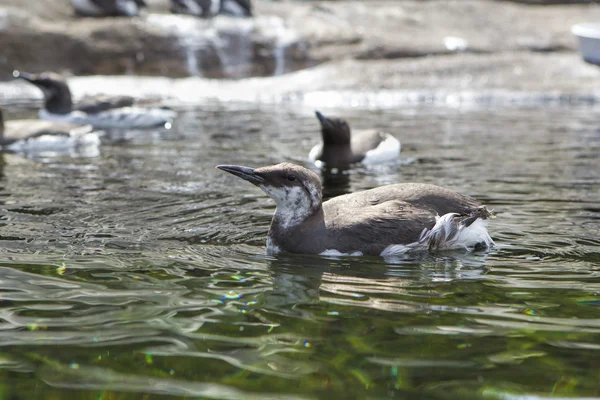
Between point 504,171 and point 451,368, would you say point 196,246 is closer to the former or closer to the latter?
point 451,368

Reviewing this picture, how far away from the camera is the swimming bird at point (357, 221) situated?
21.4 ft

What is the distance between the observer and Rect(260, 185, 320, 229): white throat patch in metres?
6.62

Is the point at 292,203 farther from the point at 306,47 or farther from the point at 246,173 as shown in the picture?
the point at 306,47

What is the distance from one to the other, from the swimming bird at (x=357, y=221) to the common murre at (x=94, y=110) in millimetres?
9761

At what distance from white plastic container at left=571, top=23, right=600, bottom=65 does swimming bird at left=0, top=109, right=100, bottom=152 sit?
13516mm

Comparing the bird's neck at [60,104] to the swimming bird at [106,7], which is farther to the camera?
the swimming bird at [106,7]

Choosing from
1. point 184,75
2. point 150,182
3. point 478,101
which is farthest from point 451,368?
point 184,75

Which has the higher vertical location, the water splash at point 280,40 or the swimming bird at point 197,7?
the swimming bird at point 197,7

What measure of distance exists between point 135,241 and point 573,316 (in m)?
3.54

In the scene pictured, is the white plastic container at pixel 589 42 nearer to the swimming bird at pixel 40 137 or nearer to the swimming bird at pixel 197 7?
the swimming bird at pixel 197 7

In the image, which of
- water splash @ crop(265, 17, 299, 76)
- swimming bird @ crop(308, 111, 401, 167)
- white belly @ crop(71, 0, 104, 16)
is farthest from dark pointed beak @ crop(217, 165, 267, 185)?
white belly @ crop(71, 0, 104, 16)

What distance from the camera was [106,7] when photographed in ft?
81.5

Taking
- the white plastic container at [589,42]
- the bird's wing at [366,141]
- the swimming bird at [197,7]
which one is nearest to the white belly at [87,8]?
the swimming bird at [197,7]

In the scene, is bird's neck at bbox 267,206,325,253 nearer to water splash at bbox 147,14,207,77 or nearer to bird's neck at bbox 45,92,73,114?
bird's neck at bbox 45,92,73,114
